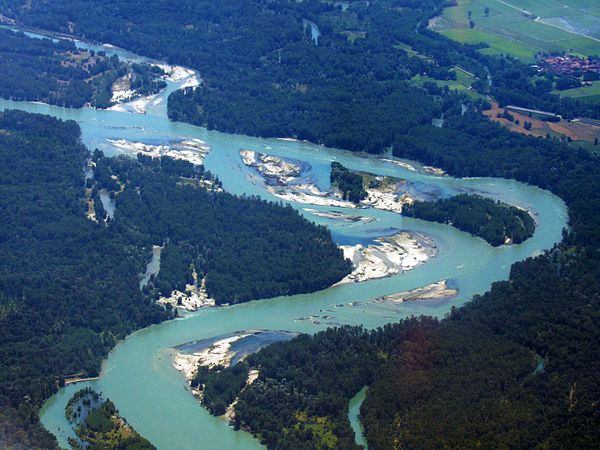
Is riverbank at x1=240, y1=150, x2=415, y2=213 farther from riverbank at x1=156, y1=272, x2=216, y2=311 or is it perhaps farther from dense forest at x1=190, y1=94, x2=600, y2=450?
riverbank at x1=156, y1=272, x2=216, y2=311

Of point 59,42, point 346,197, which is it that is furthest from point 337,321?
point 59,42


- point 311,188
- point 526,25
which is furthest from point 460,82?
→ point 311,188

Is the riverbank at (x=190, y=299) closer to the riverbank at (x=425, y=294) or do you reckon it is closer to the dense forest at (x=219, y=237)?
the dense forest at (x=219, y=237)

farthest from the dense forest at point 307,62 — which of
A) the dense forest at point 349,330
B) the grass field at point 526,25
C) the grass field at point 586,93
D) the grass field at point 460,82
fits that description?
the grass field at point 526,25

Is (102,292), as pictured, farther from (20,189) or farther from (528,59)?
(528,59)

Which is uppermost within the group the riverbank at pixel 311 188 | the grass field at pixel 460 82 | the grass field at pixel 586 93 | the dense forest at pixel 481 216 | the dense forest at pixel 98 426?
the grass field at pixel 586 93

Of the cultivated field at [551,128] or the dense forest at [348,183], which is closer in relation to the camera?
the dense forest at [348,183]

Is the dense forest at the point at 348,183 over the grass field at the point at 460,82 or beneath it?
beneath
